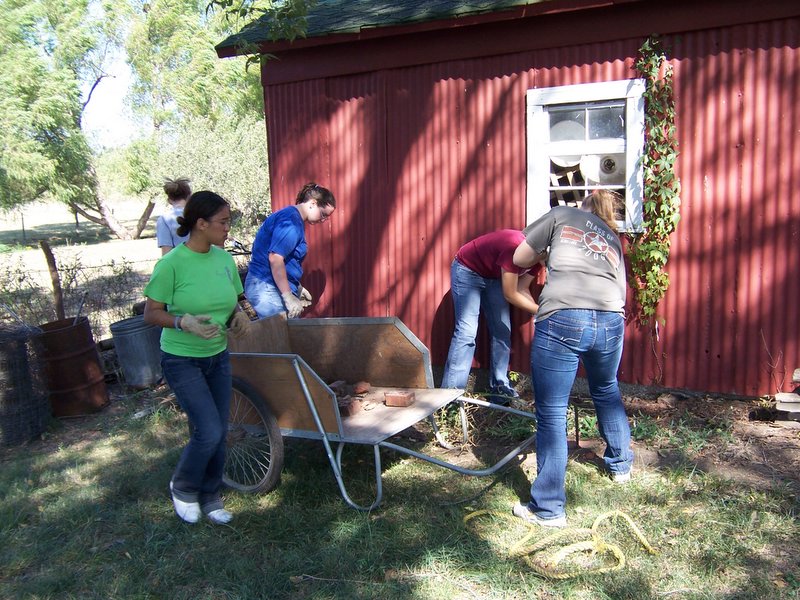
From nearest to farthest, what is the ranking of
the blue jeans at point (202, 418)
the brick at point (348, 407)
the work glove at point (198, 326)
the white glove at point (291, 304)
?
the work glove at point (198, 326) → the blue jeans at point (202, 418) → the brick at point (348, 407) → the white glove at point (291, 304)

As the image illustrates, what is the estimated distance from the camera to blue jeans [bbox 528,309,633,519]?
3963mm

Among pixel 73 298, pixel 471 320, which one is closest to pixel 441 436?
pixel 471 320

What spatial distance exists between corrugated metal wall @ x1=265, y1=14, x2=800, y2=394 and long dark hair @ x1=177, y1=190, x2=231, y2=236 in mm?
3087

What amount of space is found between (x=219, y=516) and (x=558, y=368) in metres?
2.18

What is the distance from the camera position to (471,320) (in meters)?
6.18

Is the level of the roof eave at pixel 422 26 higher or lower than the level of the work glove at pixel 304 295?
higher

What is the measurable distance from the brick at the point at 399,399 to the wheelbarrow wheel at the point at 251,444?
775 mm

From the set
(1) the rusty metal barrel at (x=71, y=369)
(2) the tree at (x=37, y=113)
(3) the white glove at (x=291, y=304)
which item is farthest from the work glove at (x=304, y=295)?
(2) the tree at (x=37, y=113)

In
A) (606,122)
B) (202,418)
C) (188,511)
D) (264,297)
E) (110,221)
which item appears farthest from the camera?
(110,221)

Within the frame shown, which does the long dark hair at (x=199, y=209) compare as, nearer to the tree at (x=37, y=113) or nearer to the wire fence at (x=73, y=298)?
the wire fence at (x=73, y=298)

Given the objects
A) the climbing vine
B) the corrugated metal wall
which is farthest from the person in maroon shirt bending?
the climbing vine

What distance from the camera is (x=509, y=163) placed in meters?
6.41

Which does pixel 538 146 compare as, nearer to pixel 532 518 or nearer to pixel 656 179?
pixel 656 179

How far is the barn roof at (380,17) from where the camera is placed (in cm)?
593
